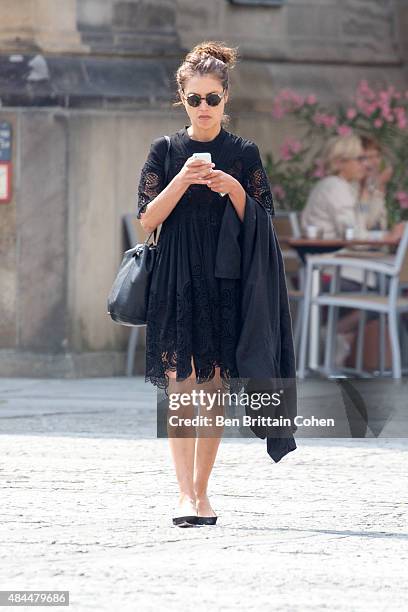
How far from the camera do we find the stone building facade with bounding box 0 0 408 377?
11875 mm

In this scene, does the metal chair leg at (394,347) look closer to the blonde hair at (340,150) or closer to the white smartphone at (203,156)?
the blonde hair at (340,150)

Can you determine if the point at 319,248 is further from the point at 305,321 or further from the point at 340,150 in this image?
the point at 340,150

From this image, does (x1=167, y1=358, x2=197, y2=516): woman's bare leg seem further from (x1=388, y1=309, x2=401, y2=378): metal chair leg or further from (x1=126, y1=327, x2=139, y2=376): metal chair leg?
(x1=126, y1=327, x2=139, y2=376): metal chair leg

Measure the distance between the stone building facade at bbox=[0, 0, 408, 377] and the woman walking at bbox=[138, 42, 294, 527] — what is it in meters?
5.80

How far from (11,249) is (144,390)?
4.87 ft

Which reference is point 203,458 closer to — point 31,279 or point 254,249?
point 254,249

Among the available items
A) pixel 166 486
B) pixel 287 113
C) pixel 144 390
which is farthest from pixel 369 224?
pixel 166 486

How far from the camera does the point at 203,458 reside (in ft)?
20.3

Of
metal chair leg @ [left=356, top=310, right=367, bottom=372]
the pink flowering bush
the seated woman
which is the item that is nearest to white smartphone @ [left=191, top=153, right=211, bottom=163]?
the seated woman

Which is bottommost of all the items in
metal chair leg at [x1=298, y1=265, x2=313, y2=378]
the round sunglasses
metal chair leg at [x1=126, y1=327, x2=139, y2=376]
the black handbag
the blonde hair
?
metal chair leg at [x1=126, y1=327, x2=139, y2=376]

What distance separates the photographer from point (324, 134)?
13.2m

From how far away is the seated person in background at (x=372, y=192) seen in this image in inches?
484

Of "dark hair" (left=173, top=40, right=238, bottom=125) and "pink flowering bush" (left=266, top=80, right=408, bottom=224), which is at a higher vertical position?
"dark hair" (left=173, top=40, right=238, bottom=125)

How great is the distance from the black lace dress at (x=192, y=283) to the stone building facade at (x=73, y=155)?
229 inches
